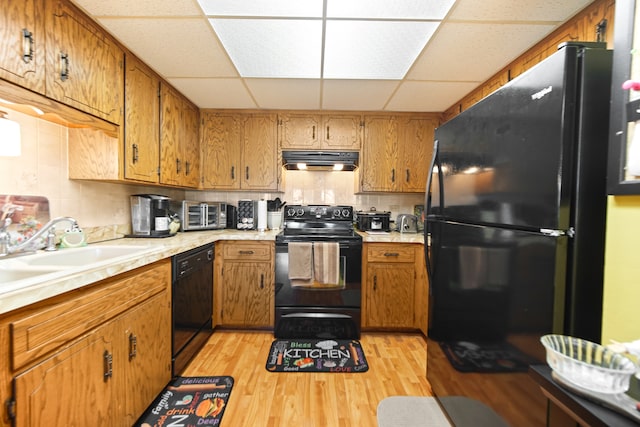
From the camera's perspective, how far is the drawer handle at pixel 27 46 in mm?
1091

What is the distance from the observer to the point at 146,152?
76.6 inches

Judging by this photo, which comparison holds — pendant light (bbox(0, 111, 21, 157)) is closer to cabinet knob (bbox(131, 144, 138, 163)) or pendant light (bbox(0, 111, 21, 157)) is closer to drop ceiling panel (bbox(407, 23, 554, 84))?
cabinet knob (bbox(131, 144, 138, 163))

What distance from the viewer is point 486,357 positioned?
1.07 m

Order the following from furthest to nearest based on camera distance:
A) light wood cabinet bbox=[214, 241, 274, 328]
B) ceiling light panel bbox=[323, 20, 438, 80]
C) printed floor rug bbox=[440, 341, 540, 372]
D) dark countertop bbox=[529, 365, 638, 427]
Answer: light wood cabinet bbox=[214, 241, 274, 328] → ceiling light panel bbox=[323, 20, 438, 80] → printed floor rug bbox=[440, 341, 540, 372] → dark countertop bbox=[529, 365, 638, 427]

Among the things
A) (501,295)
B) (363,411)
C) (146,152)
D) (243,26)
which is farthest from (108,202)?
(501,295)

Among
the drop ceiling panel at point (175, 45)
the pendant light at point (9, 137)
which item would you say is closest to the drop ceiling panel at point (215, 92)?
the drop ceiling panel at point (175, 45)

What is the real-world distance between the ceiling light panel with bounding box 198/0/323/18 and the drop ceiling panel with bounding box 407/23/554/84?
77 cm

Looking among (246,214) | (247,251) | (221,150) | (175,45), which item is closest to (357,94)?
(175,45)

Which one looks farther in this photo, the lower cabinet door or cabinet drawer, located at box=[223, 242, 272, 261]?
cabinet drawer, located at box=[223, 242, 272, 261]

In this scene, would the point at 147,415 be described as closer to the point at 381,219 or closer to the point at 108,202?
the point at 108,202

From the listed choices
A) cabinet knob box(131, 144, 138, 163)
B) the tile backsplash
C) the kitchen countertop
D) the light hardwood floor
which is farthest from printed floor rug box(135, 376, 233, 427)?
cabinet knob box(131, 144, 138, 163)

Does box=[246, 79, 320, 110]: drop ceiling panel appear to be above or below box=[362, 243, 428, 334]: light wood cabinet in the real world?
above

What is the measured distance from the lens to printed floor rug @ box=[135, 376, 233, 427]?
142cm

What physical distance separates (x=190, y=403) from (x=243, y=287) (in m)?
0.99
